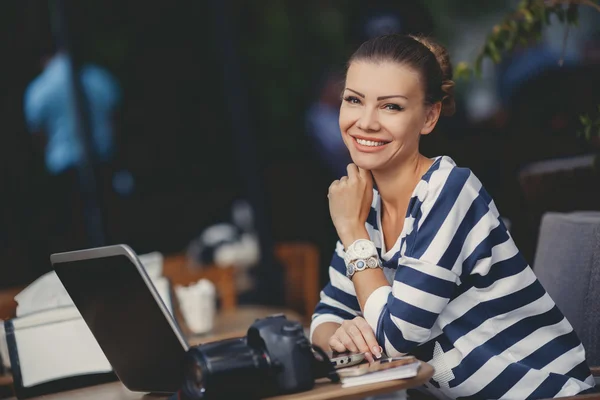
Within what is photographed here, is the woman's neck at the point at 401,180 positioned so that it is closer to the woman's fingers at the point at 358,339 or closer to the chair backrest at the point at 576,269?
the woman's fingers at the point at 358,339

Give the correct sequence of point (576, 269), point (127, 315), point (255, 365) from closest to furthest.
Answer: point (255, 365)
point (127, 315)
point (576, 269)

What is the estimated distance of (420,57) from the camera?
5.68 ft

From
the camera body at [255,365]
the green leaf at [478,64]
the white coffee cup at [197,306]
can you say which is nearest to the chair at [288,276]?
the white coffee cup at [197,306]

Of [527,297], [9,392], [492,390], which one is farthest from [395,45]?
[9,392]

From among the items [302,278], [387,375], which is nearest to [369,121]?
[387,375]

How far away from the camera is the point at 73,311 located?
1.85 metres

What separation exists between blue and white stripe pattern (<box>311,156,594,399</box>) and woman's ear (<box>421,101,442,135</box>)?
7 centimetres

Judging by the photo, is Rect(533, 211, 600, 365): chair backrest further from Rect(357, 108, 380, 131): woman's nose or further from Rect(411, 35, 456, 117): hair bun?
Rect(357, 108, 380, 131): woman's nose

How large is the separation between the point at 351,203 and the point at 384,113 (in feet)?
0.68

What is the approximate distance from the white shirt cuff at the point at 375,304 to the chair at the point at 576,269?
711 mm

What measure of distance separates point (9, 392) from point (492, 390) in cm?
120

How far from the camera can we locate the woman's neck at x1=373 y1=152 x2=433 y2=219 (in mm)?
1784

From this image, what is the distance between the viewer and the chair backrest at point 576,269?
2062mm

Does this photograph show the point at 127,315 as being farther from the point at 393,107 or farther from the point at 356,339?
the point at 393,107
